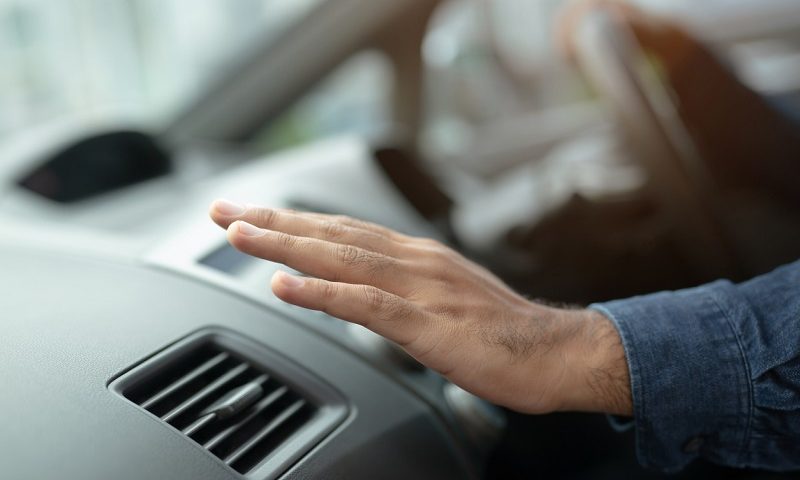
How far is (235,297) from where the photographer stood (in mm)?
856

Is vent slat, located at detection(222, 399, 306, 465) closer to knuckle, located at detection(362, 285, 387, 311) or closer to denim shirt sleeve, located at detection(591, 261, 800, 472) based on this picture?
knuckle, located at detection(362, 285, 387, 311)

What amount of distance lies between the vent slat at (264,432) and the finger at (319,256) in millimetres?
153

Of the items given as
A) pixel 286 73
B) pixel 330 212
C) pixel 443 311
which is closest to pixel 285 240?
pixel 443 311

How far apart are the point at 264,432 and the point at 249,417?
23 millimetres

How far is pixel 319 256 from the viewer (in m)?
0.69

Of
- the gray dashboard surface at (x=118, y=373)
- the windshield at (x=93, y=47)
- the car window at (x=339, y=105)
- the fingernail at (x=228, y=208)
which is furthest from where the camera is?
the windshield at (x=93, y=47)

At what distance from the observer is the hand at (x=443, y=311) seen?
67cm

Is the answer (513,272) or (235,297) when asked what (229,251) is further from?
(513,272)

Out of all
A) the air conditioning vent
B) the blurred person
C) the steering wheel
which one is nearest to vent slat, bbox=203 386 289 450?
the air conditioning vent

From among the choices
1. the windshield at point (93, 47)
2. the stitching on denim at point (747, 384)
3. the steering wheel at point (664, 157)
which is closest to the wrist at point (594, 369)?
the stitching on denim at point (747, 384)

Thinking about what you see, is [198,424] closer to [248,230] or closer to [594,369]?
[248,230]

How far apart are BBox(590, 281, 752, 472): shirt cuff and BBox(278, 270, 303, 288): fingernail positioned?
1.11 feet

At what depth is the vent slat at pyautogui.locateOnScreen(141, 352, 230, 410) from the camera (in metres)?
0.68

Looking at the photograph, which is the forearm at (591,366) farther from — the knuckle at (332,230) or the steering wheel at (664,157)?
the steering wheel at (664,157)
